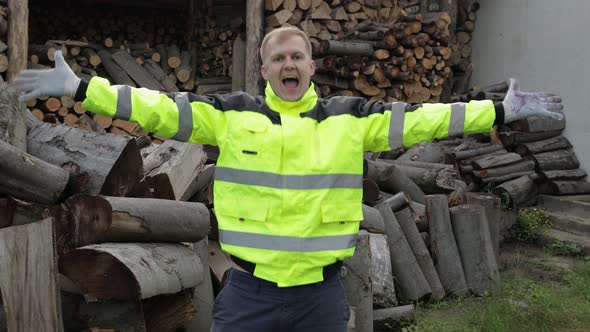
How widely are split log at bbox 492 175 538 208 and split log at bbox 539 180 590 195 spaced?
0.21 metres

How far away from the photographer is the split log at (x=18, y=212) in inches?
149

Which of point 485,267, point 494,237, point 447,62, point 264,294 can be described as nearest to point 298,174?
point 264,294

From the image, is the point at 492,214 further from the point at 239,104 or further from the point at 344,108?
the point at 239,104

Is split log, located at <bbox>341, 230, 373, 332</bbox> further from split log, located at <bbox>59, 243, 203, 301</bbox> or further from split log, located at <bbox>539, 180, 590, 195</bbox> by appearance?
split log, located at <bbox>539, 180, 590, 195</bbox>

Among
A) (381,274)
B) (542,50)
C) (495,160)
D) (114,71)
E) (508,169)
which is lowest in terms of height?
(381,274)

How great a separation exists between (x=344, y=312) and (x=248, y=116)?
2.76ft

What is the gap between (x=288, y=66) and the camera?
2.38 metres

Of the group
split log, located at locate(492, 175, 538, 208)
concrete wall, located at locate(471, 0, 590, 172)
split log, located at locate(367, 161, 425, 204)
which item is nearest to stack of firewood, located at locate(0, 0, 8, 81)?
split log, located at locate(367, 161, 425, 204)

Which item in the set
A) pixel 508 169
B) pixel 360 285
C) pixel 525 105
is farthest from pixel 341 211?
pixel 508 169

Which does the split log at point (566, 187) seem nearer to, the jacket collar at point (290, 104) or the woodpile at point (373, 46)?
the woodpile at point (373, 46)

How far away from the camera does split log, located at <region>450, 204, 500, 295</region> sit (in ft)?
17.4

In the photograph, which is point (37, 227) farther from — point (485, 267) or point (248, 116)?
point (485, 267)

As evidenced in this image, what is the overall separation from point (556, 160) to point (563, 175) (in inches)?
8.7

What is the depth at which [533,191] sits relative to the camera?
764 cm
